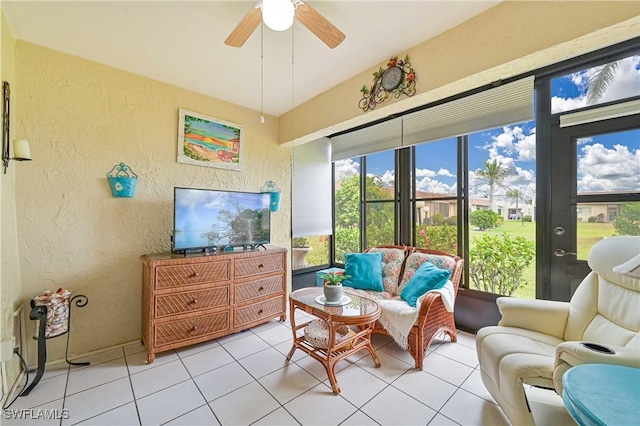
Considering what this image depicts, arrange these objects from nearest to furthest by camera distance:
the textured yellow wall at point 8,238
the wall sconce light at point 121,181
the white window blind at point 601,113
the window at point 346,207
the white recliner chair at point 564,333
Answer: the white recliner chair at point 564,333 → the textured yellow wall at point 8,238 → the white window blind at point 601,113 → the wall sconce light at point 121,181 → the window at point 346,207

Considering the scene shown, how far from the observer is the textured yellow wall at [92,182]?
6.81 ft

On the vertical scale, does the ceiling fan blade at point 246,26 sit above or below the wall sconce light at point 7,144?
above

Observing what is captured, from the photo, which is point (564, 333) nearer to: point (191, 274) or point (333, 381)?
point (333, 381)

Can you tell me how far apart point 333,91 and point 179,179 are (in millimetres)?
1957

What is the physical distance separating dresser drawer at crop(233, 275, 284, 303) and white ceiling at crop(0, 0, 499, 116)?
2.15 m

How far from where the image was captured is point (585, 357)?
1.12 metres

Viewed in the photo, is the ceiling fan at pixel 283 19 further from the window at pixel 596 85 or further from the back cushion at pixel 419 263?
the back cushion at pixel 419 263

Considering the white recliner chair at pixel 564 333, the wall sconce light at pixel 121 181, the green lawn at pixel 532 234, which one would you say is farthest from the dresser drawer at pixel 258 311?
the green lawn at pixel 532 234

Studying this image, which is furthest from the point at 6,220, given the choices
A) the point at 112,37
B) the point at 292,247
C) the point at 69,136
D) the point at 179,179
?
the point at 292,247

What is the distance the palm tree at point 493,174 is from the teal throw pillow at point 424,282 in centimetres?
94

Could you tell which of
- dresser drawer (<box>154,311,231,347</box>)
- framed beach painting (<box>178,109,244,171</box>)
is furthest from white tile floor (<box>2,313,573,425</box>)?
framed beach painting (<box>178,109,244,171</box>)

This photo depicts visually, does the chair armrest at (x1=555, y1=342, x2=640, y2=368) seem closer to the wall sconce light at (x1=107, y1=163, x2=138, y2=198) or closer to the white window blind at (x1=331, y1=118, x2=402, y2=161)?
the white window blind at (x1=331, y1=118, x2=402, y2=161)

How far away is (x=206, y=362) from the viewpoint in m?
2.19

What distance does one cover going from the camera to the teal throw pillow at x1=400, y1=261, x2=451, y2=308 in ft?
7.42
